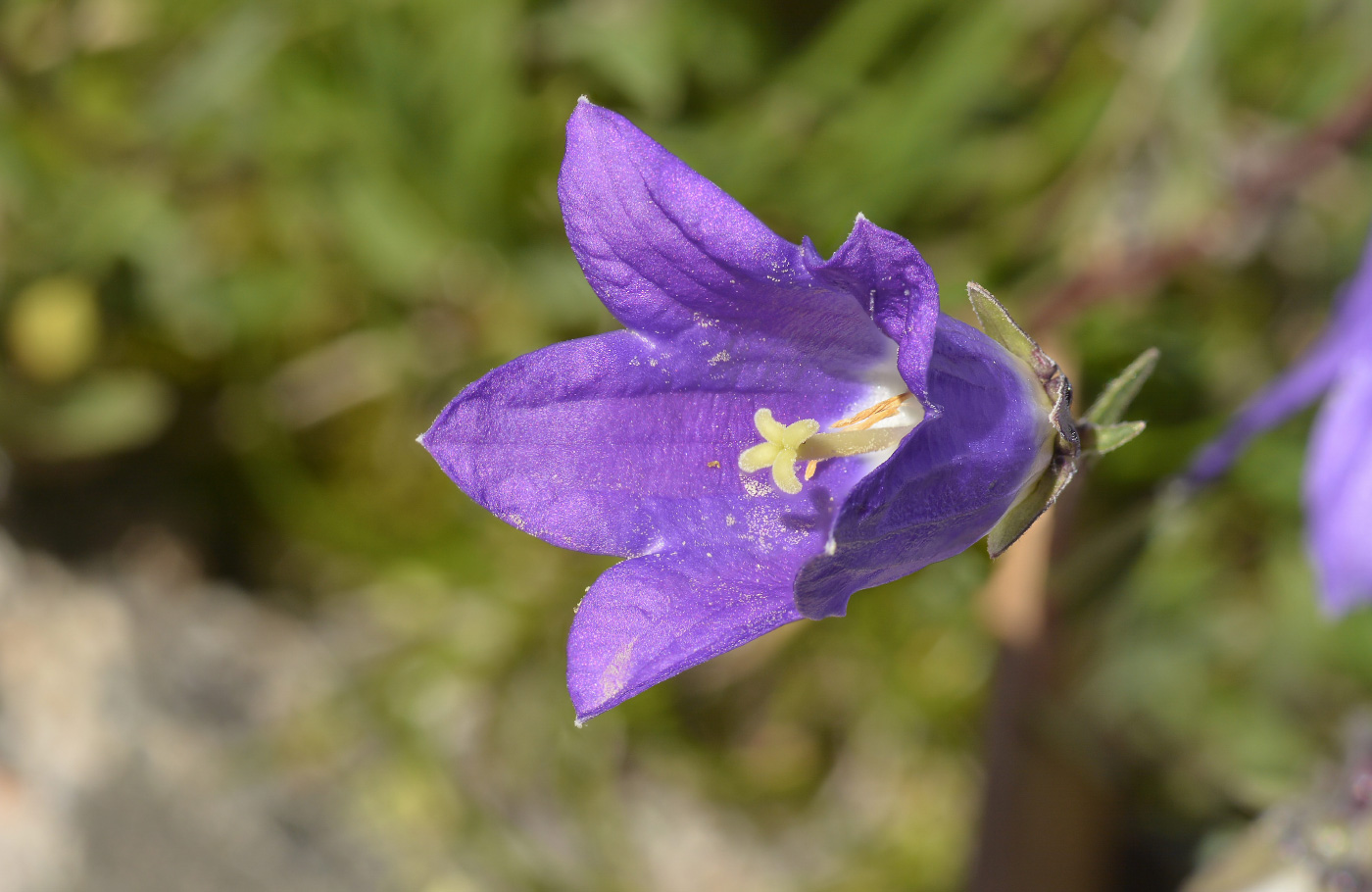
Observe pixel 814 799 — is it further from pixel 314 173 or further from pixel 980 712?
pixel 314 173

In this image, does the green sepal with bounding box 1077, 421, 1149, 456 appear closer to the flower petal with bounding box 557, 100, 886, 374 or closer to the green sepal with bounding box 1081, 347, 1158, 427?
the green sepal with bounding box 1081, 347, 1158, 427

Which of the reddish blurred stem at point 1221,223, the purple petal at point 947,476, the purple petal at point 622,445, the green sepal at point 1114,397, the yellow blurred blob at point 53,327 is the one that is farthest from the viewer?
the yellow blurred blob at point 53,327

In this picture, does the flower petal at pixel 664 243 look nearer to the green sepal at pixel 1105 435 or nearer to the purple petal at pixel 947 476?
the purple petal at pixel 947 476

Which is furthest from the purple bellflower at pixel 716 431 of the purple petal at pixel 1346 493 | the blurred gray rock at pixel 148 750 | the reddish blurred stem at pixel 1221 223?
the blurred gray rock at pixel 148 750

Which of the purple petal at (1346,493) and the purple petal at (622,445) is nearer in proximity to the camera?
the purple petal at (622,445)

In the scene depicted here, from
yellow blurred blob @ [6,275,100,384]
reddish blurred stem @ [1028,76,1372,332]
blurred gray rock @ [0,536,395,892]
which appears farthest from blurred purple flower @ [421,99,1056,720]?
yellow blurred blob @ [6,275,100,384]

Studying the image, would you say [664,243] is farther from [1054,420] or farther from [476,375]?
[476,375]

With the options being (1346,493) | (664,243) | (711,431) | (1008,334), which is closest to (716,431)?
(711,431)

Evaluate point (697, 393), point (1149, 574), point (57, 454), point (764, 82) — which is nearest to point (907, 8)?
point (764, 82)

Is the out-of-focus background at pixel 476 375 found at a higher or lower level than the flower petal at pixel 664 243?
lower
